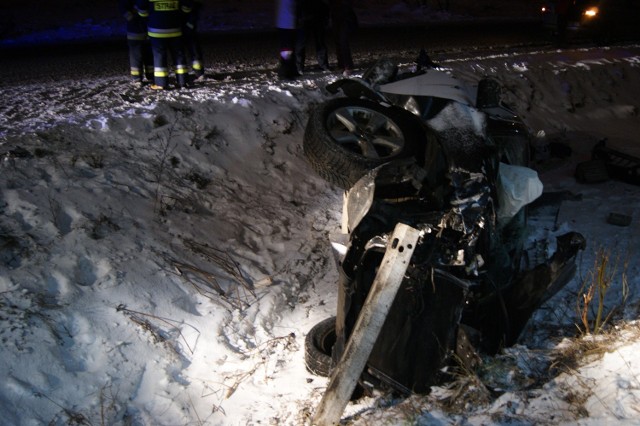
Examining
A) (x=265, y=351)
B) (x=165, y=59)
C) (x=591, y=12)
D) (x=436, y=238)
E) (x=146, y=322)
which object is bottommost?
(x=265, y=351)

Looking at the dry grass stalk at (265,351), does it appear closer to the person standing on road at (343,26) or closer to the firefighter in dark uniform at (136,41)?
the firefighter in dark uniform at (136,41)

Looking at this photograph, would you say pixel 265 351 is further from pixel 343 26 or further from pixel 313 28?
pixel 313 28

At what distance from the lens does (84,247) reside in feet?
13.7

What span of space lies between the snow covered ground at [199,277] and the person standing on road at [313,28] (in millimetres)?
1635

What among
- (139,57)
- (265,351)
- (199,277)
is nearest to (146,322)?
(199,277)

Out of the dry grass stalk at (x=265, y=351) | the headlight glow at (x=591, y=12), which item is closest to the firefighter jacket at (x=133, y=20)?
the dry grass stalk at (x=265, y=351)

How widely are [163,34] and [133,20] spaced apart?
669 millimetres

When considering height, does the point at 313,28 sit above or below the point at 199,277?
above

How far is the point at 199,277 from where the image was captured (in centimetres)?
442

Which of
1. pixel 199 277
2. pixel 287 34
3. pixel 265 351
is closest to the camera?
pixel 265 351

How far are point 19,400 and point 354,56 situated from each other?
30.2 feet

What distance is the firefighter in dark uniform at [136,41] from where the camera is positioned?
7.38 metres

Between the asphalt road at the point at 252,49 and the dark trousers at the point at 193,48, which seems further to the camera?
the asphalt road at the point at 252,49

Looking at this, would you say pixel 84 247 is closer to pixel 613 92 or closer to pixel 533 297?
pixel 533 297
